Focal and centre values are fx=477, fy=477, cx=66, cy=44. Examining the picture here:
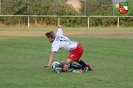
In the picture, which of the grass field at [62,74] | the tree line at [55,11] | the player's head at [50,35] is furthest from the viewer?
the tree line at [55,11]

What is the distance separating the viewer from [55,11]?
4978cm

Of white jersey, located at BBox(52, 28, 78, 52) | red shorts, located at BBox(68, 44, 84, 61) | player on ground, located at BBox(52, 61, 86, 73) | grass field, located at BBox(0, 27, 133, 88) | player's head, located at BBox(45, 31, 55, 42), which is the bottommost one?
grass field, located at BBox(0, 27, 133, 88)

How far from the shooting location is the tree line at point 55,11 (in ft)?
157

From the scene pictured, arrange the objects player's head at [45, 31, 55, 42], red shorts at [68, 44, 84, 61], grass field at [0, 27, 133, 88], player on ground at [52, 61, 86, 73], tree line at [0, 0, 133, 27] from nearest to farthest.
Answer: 1. grass field at [0, 27, 133, 88]
2. player's head at [45, 31, 55, 42]
3. player on ground at [52, 61, 86, 73]
4. red shorts at [68, 44, 84, 61]
5. tree line at [0, 0, 133, 27]

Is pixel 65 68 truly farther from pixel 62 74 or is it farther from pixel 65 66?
pixel 62 74

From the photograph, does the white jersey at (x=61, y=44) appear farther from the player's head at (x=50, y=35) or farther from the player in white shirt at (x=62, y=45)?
the player's head at (x=50, y=35)

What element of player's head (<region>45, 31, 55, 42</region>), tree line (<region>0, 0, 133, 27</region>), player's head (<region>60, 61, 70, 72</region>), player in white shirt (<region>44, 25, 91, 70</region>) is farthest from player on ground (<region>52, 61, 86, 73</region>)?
tree line (<region>0, 0, 133, 27</region>)

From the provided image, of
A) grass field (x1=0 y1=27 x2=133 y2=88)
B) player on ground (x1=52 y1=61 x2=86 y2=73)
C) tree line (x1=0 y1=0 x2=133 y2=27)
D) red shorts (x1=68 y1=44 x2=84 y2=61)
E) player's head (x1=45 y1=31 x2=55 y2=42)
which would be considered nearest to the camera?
grass field (x1=0 y1=27 x2=133 y2=88)

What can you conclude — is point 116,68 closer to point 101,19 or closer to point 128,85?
point 128,85

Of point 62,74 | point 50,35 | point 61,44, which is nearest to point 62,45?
point 61,44

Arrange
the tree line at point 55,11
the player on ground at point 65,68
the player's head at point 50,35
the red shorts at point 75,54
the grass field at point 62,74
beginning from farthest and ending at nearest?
1. the tree line at point 55,11
2. the red shorts at point 75,54
3. the player on ground at point 65,68
4. the player's head at point 50,35
5. the grass field at point 62,74

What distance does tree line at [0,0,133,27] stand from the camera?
47969mm

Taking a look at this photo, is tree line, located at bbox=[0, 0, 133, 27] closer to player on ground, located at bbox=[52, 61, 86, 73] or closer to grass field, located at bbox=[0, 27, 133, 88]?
grass field, located at bbox=[0, 27, 133, 88]

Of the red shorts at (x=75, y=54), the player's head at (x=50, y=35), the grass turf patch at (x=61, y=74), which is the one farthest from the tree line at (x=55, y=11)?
the player's head at (x=50, y=35)
